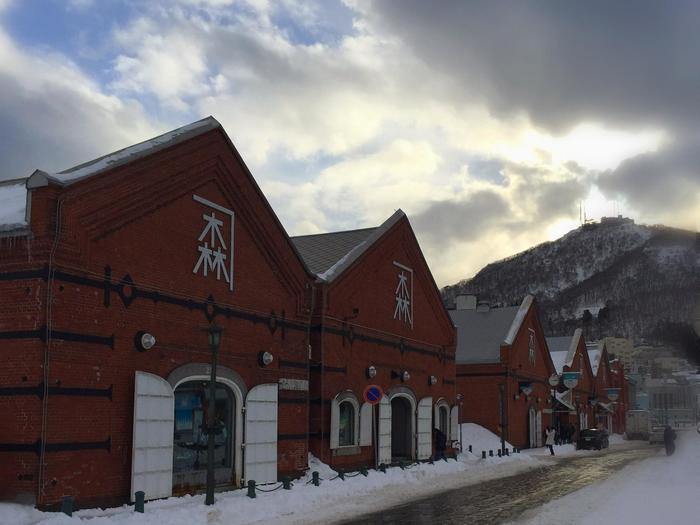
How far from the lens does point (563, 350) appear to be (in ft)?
207

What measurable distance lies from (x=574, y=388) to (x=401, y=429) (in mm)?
33129

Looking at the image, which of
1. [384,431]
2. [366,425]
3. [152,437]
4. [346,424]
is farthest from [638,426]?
[152,437]

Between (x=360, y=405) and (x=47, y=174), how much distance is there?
1459cm

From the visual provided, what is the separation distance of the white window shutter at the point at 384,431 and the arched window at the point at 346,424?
4.71ft

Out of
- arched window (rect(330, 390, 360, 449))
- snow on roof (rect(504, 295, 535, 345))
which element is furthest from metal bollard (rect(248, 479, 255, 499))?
snow on roof (rect(504, 295, 535, 345))

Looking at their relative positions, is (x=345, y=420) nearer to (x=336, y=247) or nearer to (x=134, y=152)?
(x=336, y=247)

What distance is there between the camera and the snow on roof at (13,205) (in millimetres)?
14547

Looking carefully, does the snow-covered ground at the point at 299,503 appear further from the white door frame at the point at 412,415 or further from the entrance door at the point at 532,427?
the entrance door at the point at 532,427

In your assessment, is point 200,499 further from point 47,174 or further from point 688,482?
point 688,482

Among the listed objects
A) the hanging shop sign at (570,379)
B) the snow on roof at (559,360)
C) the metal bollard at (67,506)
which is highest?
the snow on roof at (559,360)

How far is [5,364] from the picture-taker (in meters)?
14.2

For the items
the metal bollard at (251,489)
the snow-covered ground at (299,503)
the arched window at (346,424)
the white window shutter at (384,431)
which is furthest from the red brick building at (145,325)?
the white window shutter at (384,431)

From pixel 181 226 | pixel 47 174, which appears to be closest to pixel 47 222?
pixel 47 174

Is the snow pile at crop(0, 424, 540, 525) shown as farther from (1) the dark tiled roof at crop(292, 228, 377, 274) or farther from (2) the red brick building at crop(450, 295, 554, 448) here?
(2) the red brick building at crop(450, 295, 554, 448)
